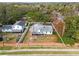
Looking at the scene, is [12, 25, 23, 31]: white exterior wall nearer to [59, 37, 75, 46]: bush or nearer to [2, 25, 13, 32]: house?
[2, 25, 13, 32]: house

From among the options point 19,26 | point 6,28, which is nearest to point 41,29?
point 19,26

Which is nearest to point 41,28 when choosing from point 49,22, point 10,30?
point 49,22

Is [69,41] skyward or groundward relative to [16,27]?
groundward

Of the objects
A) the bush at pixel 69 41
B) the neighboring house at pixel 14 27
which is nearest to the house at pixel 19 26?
the neighboring house at pixel 14 27

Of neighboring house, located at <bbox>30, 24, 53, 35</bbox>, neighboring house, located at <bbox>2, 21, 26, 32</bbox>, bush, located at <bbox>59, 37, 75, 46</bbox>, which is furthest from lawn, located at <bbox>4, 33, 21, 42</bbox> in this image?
bush, located at <bbox>59, 37, 75, 46</bbox>

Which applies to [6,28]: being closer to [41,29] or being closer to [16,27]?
[16,27]

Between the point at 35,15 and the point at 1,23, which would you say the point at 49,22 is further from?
the point at 1,23
